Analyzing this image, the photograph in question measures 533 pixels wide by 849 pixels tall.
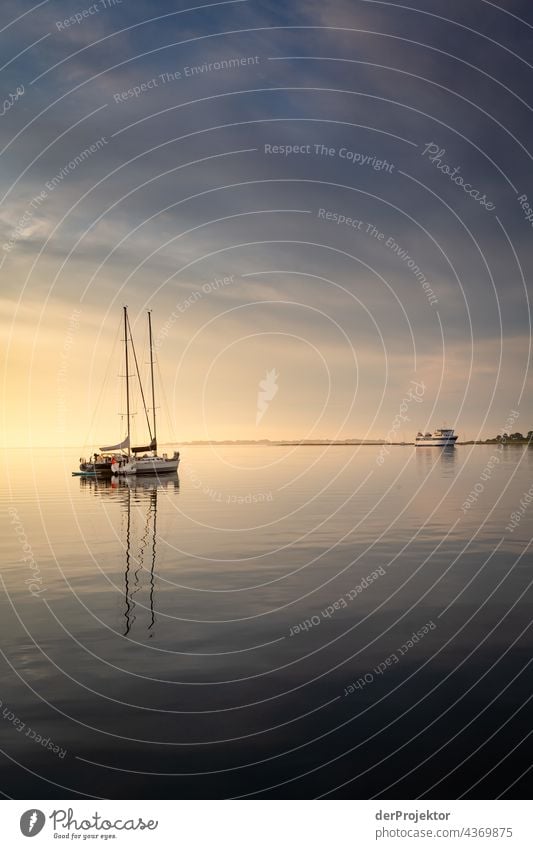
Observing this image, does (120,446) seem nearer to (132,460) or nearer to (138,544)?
(132,460)

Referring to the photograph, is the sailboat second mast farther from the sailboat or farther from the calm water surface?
→ the calm water surface

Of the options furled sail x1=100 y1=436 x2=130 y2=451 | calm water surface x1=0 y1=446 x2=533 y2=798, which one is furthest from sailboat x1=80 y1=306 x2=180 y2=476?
calm water surface x1=0 y1=446 x2=533 y2=798

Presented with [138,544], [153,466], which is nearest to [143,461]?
[153,466]

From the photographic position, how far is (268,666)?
1839 cm

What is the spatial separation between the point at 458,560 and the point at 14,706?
23183mm

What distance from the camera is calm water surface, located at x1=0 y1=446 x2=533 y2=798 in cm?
1247

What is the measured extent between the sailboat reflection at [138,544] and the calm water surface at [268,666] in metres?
0.19

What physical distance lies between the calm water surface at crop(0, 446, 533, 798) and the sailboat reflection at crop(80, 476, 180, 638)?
0.63 feet

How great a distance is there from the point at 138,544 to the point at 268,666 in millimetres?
23049

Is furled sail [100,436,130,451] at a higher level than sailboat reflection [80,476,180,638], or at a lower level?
higher

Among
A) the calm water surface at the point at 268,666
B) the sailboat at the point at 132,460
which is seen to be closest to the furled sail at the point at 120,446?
the sailboat at the point at 132,460

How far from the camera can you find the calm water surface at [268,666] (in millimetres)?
12469

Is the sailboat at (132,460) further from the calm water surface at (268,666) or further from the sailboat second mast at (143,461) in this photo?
the calm water surface at (268,666)
